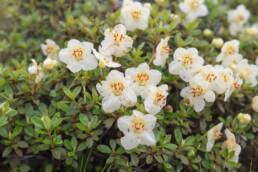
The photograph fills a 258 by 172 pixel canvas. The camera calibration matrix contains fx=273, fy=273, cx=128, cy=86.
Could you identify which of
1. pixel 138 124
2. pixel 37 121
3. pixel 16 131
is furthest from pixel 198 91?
pixel 16 131

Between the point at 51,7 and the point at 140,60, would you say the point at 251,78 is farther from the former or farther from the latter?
the point at 51,7

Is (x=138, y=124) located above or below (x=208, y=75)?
below

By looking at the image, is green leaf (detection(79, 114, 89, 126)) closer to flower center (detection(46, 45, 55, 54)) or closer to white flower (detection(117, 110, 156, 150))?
white flower (detection(117, 110, 156, 150))

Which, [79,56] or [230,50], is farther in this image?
[230,50]

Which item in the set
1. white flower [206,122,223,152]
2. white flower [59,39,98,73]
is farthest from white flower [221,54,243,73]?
white flower [59,39,98,73]

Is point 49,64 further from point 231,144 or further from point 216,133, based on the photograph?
point 231,144

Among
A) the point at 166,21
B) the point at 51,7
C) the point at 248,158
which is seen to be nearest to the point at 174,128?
the point at 248,158

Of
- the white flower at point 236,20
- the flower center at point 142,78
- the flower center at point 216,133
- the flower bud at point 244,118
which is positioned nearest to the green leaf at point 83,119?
the flower center at point 142,78
